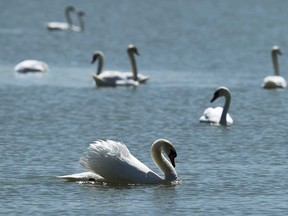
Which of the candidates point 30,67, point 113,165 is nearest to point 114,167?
point 113,165

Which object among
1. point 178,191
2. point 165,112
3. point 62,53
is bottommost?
point 178,191

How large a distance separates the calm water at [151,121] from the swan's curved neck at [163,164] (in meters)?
0.22

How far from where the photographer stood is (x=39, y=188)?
15734 millimetres

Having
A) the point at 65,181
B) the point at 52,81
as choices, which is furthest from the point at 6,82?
the point at 65,181

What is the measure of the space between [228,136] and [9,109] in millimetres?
5859

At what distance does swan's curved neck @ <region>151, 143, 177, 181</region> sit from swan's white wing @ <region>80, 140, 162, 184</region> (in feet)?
0.88

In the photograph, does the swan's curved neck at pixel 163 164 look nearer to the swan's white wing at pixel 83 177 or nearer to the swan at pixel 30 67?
the swan's white wing at pixel 83 177

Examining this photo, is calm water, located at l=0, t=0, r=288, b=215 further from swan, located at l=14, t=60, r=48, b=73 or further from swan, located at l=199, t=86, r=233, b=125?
swan, located at l=14, t=60, r=48, b=73

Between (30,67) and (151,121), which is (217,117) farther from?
(30,67)

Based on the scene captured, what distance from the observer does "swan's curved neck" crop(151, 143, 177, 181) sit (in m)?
16.3

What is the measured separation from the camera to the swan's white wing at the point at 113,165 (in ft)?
52.4

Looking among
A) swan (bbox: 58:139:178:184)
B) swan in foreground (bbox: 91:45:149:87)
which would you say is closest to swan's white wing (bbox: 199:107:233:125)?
swan (bbox: 58:139:178:184)

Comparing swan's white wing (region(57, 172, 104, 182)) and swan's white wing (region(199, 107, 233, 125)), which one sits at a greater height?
swan's white wing (region(199, 107, 233, 125))

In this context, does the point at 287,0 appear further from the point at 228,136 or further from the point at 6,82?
the point at 228,136
